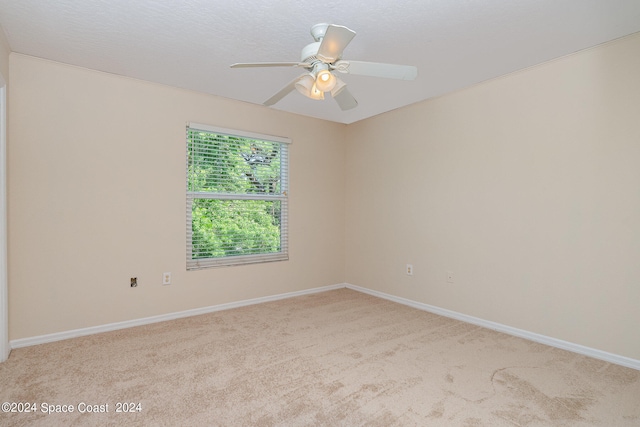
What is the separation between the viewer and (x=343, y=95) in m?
2.26

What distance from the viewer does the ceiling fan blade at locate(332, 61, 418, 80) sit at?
1.91m

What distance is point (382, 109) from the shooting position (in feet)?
13.1

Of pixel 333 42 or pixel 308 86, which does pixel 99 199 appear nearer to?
pixel 308 86

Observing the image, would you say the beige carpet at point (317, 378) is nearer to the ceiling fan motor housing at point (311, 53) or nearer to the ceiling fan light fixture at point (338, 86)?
the ceiling fan light fixture at point (338, 86)

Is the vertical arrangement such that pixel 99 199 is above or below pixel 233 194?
below

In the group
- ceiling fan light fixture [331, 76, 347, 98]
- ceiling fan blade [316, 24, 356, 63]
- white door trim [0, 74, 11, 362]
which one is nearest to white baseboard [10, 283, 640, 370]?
white door trim [0, 74, 11, 362]

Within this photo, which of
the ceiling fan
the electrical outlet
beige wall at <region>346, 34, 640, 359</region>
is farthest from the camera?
the electrical outlet

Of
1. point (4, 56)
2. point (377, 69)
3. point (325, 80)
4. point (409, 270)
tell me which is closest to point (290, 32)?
point (325, 80)

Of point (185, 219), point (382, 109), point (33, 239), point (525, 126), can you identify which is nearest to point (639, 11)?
point (525, 126)

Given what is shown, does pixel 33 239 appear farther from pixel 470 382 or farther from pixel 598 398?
pixel 598 398

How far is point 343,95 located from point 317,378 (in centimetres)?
183

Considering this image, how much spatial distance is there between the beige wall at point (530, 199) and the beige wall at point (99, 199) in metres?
1.84

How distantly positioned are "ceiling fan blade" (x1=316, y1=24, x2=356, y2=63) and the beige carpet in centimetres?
189

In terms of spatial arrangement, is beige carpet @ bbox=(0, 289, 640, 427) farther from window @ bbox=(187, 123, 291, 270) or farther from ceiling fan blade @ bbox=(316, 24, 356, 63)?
ceiling fan blade @ bbox=(316, 24, 356, 63)
